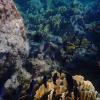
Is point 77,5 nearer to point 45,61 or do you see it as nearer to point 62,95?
point 45,61

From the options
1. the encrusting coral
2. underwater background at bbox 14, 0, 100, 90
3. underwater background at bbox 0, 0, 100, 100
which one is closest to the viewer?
the encrusting coral

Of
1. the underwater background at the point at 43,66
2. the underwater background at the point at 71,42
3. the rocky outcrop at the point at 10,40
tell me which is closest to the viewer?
the underwater background at the point at 43,66

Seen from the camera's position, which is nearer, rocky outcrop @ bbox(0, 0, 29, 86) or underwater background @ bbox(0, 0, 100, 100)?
underwater background @ bbox(0, 0, 100, 100)

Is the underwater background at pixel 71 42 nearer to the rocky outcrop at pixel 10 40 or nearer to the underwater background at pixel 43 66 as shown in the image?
the underwater background at pixel 43 66

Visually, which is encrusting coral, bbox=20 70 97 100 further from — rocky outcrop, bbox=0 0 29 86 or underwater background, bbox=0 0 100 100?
rocky outcrop, bbox=0 0 29 86

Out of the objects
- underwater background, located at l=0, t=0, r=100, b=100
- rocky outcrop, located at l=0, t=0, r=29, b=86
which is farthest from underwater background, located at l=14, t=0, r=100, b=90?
rocky outcrop, located at l=0, t=0, r=29, b=86

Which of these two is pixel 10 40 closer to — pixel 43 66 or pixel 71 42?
pixel 43 66

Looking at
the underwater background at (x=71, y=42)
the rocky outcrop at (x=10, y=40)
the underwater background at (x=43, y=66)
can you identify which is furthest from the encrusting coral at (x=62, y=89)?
the rocky outcrop at (x=10, y=40)
